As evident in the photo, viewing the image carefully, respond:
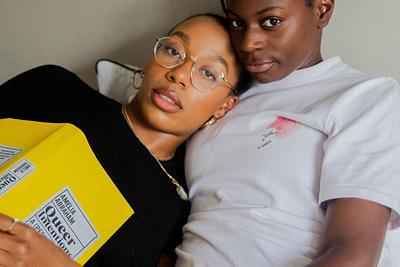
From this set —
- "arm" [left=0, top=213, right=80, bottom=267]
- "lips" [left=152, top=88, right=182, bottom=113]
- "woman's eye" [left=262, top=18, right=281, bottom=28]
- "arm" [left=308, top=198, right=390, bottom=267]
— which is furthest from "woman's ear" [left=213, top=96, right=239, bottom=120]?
"arm" [left=0, top=213, right=80, bottom=267]

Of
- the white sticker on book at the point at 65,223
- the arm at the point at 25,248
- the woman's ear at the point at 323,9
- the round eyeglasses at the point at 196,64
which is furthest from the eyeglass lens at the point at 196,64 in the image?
the arm at the point at 25,248

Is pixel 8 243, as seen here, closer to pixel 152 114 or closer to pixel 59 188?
pixel 59 188

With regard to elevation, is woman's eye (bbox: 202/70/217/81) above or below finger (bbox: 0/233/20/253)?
above

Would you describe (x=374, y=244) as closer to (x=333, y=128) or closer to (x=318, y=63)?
(x=333, y=128)

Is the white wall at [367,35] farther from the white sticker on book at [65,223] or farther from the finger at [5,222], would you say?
the finger at [5,222]

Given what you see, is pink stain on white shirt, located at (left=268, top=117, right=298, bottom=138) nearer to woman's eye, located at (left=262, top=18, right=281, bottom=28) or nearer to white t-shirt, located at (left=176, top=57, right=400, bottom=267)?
white t-shirt, located at (left=176, top=57, right=400, bottom=267)

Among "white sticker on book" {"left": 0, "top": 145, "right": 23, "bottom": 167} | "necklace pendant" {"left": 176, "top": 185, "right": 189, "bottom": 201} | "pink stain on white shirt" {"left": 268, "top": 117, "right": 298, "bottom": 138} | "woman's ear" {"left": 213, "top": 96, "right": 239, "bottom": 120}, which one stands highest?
"white sticker on book" {"left": 0, "top": 145, "right": 23, "bottom": 167}

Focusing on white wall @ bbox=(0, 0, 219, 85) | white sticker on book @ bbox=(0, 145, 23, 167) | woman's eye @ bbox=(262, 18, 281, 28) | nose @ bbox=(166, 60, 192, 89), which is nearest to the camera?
white sticker on book @ bbox=(0, 145, 23, 167)

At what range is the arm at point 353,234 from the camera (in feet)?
2.95

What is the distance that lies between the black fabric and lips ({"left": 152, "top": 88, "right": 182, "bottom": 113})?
0.10 metres

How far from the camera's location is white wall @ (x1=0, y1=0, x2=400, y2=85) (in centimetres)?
126

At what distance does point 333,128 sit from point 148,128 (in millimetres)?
448

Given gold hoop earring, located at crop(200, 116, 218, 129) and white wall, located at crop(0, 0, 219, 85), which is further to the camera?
white wall, located at crop(0, 0, 219, 85)

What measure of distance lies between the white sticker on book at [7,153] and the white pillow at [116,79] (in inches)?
18.5
